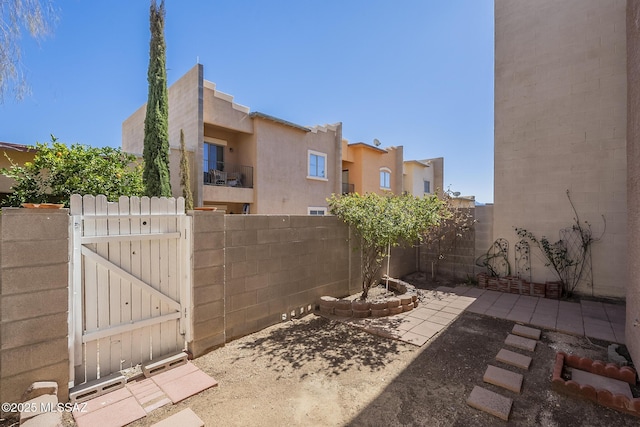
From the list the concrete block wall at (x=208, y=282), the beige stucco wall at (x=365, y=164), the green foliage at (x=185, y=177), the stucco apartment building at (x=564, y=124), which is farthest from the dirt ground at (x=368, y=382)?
the beige stucco wall at (x=365, y=164)

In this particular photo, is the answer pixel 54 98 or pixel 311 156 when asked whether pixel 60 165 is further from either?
pixel 311 156

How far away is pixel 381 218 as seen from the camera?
5.94 meters

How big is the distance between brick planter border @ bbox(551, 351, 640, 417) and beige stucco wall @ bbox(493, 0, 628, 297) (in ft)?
16.2

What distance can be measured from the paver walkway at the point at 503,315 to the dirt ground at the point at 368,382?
32 cm

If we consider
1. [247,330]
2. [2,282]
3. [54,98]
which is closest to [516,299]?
Result: [247,330]

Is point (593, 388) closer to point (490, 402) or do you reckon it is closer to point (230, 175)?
point (490, 402)

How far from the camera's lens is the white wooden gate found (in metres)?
3.22

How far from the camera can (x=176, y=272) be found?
13.3ft

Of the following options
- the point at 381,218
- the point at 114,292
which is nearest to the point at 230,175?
the point at 381,218

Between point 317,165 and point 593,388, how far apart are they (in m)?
14.0

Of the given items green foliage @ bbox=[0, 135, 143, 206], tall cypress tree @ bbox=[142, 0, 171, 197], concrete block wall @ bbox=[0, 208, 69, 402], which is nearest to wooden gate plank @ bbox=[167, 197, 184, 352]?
concrete block wall @ bbox=[0, 208, 69, 402]

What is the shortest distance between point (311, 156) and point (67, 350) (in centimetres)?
1360

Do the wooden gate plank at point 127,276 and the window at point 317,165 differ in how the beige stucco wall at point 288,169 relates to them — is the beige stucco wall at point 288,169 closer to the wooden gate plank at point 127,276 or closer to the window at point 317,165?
the window at point 317,165

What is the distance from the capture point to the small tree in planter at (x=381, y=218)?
5926 millimetres
